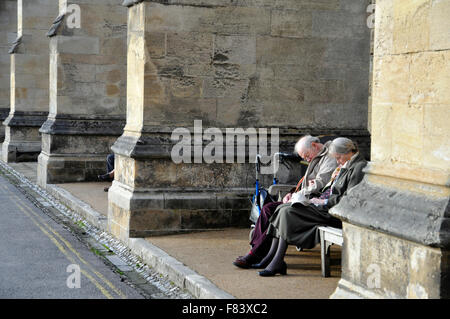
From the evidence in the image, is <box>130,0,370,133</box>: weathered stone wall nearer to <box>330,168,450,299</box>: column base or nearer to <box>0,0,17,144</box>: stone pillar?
<box>330,168,450,299</box>: column base

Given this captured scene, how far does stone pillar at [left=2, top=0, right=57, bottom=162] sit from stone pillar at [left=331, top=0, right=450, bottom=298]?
16401 millimetres

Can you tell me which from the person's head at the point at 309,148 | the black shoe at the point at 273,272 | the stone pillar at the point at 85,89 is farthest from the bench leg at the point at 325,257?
the stone pillar at the point at 85,89

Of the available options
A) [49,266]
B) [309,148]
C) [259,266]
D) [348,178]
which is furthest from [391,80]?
[49,266]

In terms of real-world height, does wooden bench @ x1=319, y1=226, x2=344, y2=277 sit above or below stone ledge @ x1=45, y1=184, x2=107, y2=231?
above

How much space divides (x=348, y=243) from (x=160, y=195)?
4.09 meters

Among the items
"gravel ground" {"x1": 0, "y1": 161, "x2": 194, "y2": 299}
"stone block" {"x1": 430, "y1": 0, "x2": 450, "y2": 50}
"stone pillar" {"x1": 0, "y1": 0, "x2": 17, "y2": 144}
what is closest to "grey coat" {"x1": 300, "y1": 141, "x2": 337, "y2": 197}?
"gravel ground" {"x1": 0, "y1": 161, "x2": 194, "y2": 299}

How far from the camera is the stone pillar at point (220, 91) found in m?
8.99

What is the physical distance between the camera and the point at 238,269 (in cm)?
696

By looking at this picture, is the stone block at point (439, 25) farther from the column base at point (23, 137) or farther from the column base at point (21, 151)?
the column base at point (21, 151)

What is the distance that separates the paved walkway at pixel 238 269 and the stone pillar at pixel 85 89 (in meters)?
6.55

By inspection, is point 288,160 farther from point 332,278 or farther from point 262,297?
point 262,297

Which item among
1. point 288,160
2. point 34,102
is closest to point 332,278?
point 288,160

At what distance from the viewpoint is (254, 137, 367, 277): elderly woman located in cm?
670

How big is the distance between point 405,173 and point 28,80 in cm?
1753
